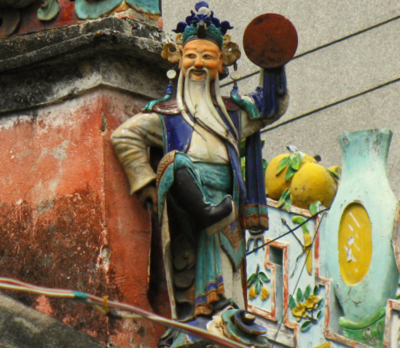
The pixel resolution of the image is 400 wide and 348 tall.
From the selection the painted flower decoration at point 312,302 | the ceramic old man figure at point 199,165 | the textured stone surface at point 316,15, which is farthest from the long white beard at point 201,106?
the textured stone surface at point 316,15

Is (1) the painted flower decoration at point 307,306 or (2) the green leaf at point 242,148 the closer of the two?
(2) the green leaf at point 242,148

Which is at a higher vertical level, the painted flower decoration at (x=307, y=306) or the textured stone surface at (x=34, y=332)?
the painted flower decoration at (x=307, y=306)

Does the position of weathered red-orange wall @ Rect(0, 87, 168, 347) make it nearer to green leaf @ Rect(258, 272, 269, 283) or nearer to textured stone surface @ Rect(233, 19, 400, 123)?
green leaf @ Rect(258, 272, 269, 283)

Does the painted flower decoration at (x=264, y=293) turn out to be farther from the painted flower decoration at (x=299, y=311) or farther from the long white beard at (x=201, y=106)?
the long white beard at (x=201, y=106)

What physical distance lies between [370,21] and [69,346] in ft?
25.2

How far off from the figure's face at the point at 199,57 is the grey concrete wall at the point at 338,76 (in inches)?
244

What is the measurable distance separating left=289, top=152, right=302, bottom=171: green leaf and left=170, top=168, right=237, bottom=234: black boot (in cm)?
422

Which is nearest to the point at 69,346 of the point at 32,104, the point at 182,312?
the point at 182,312

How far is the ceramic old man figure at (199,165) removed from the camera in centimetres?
761

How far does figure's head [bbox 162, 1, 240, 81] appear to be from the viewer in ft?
26.1

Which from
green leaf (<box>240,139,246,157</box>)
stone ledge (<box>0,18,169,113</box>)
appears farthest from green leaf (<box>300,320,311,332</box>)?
stone ledge (<box>0,18,169,113</box>)

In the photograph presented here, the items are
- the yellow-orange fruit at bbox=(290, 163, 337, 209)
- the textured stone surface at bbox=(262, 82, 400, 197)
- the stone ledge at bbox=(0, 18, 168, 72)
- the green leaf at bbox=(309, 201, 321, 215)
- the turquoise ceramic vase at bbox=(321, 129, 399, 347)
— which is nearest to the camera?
the stone ledge at bbox=(0, 18, 168, 72)

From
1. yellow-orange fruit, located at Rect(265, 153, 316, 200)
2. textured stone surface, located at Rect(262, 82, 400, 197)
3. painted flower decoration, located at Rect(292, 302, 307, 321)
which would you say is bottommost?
painted flower decoration, located at Rect(292, 302, 307, 321)

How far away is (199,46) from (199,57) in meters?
0.05
